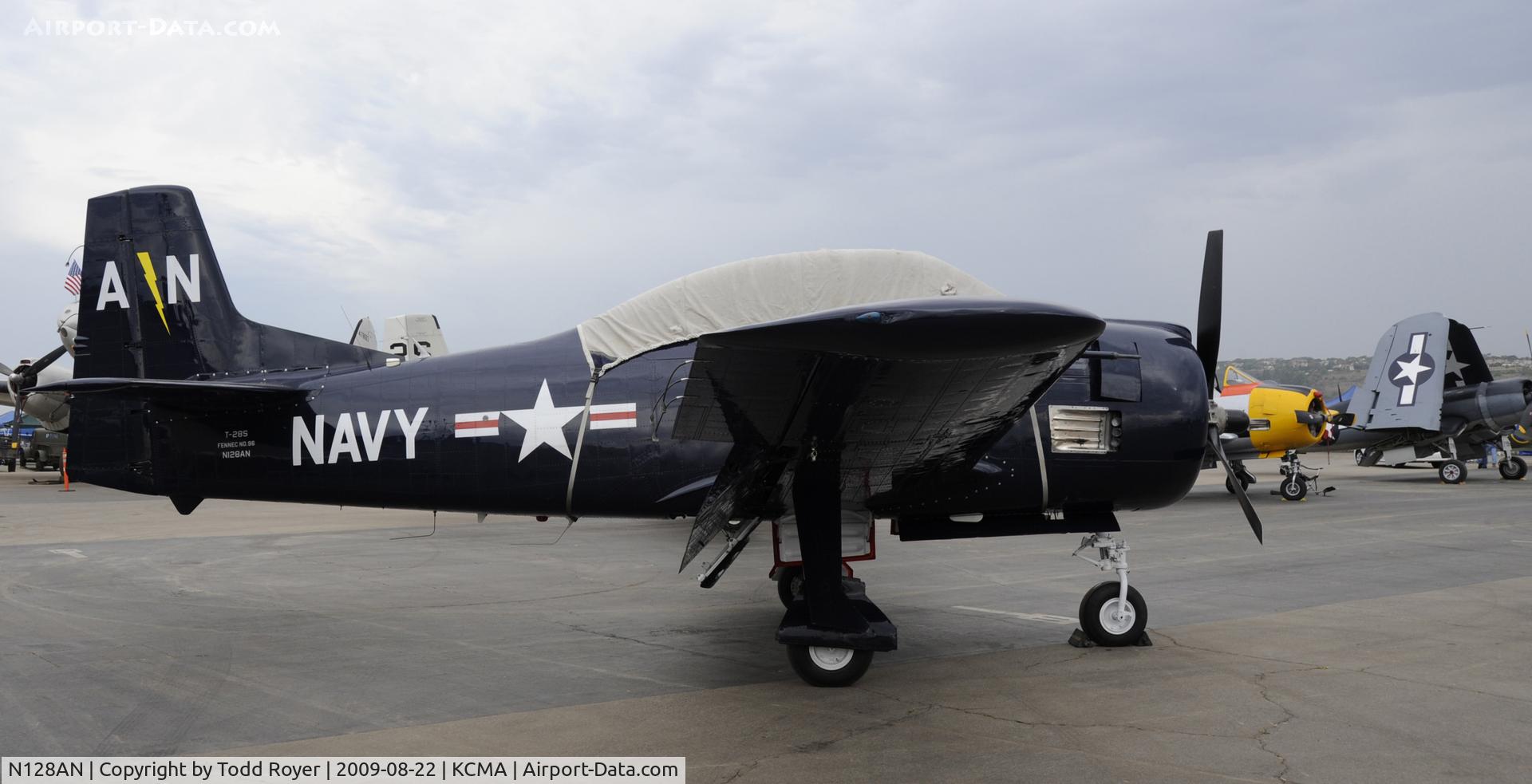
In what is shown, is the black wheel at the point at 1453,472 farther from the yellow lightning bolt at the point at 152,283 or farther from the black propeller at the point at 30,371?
the black propeller at the point at 30,371

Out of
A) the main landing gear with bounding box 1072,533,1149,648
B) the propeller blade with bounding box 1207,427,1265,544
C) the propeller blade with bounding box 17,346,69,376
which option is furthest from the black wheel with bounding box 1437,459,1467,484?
the propeller blade with bounding box 17,346,69,376

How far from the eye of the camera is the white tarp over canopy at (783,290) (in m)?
6.52

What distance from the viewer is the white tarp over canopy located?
6.52 m

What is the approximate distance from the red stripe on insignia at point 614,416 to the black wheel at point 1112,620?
11.6 feet

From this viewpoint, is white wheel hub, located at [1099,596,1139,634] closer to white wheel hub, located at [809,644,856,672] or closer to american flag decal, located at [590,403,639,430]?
white wheel hub, located at [809,644,856,672]

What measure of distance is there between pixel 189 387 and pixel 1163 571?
9.81 m

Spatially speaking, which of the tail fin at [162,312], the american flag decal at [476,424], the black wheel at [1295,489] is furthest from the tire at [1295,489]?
the tail fin at [162,312]

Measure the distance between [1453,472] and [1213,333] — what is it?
80.8ft

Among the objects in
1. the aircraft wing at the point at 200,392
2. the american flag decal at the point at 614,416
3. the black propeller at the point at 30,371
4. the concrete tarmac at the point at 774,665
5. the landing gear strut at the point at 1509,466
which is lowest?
the concrete tarmac at the point at 774,665

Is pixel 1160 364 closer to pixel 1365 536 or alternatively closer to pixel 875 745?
pixel 875 745

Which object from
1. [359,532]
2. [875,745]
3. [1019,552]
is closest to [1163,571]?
[1019,552]

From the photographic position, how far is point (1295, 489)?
843 inches

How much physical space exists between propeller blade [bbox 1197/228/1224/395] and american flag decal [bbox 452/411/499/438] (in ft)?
16.7

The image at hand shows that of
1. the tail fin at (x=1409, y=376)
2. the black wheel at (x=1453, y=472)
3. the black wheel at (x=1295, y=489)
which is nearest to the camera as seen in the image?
the black wheel at (x=1295, y=489)
